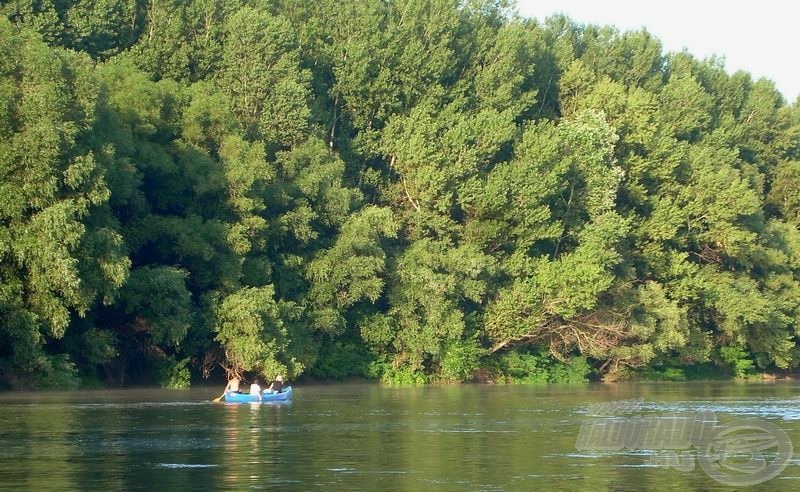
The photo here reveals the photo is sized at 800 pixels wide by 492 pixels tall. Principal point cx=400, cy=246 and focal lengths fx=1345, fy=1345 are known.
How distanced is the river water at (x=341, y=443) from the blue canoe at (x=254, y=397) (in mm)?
1086

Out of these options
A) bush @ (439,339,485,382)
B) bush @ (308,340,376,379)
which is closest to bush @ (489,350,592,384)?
bush @ (439,339,485,382)

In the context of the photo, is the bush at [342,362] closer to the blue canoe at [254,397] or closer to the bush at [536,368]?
the bush at [536,368]

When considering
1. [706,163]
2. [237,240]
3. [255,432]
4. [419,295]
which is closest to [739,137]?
[706,163]

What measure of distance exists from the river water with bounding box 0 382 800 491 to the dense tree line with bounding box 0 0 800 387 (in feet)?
20.8

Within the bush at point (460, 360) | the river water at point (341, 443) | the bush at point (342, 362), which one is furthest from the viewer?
the bush at point (460, 360)

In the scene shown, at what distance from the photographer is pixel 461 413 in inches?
2029

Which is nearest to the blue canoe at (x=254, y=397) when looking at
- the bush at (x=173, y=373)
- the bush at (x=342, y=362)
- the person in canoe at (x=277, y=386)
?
the person in canoe at (x=277, y=386)

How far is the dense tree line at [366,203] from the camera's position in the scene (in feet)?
201

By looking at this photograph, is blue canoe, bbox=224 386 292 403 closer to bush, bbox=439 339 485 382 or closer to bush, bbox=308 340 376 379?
bush, bbox=308 340 376 379

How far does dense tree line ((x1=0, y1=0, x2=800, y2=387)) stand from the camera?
201ft

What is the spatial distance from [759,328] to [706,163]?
12.3 metres

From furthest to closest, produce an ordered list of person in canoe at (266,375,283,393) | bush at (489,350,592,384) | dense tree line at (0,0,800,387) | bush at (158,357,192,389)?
bush at (489,350,592,384)
bush at (158,357,192,389)
dense tree line at (0,0,800,387)
person in canoe at (266,375,283,393)

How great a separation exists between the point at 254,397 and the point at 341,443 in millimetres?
20740

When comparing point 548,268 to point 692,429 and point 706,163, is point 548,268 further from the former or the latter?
point 692,429
